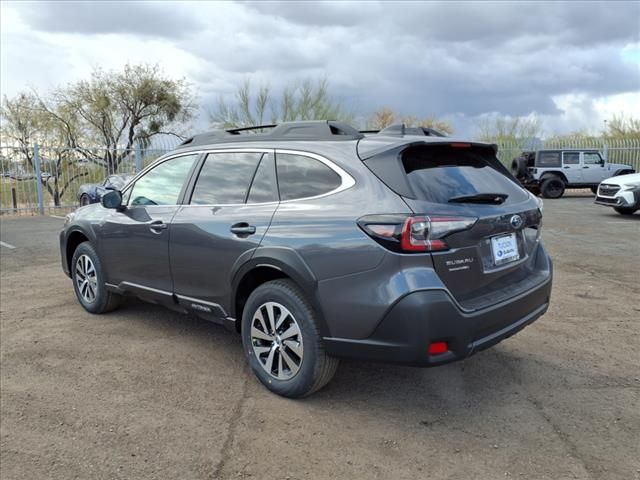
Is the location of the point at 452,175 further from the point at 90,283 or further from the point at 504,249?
the point at 90,283

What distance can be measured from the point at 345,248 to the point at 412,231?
15.4 inches

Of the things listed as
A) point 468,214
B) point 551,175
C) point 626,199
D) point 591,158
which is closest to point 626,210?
point 626,199

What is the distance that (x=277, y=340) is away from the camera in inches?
130

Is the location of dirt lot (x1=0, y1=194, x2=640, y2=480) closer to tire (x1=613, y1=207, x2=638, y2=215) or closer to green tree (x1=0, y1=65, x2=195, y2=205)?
tire (x1=613, y1=207, x2=638, y2=215)

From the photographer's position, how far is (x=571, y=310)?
5.11 meters

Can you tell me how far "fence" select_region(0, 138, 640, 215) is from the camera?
17.1 m

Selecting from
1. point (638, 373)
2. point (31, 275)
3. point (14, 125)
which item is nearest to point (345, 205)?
point (638, 373)

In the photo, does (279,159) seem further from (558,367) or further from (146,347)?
(558,367)

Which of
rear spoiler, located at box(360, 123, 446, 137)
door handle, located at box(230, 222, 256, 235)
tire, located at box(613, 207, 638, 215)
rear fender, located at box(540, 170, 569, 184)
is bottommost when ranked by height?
tire, located at box(613, 207, 638, 215)

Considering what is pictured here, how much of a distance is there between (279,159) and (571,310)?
3426 mm

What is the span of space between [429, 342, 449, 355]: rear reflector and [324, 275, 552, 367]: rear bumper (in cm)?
2

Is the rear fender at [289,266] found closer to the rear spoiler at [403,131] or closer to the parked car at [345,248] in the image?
the parked car at [345,248]

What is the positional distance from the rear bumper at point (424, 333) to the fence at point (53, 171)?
13712 millimetres

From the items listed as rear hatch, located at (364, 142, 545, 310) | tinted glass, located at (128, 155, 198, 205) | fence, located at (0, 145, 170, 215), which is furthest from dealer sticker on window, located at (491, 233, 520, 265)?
fence, located at (0, 145, 170, 215)
